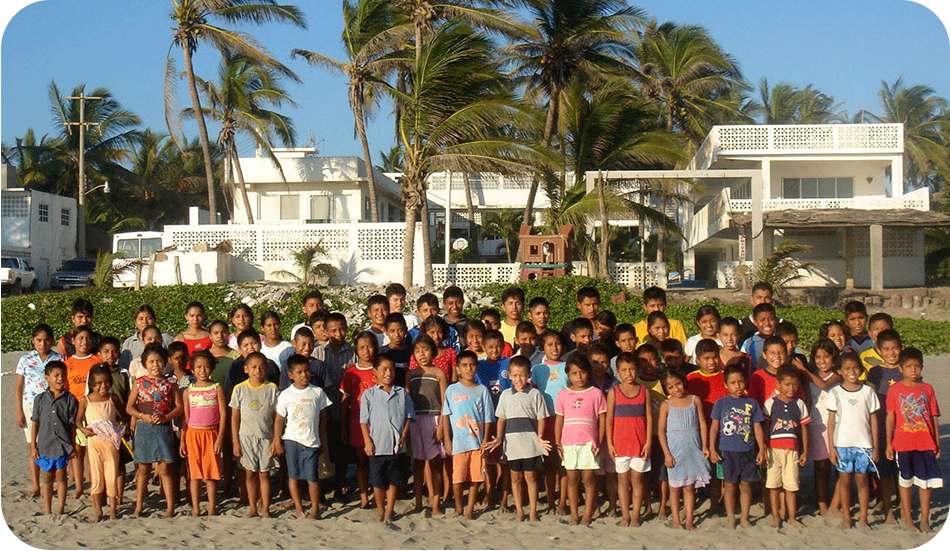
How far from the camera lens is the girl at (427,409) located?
6281 millimetres

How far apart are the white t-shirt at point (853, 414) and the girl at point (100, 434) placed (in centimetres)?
507

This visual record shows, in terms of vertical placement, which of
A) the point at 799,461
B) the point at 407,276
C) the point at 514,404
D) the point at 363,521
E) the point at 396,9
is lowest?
the point at 363,521

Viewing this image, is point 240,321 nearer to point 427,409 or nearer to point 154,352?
point 154,352

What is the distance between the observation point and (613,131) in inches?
832

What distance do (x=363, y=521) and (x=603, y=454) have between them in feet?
5.78

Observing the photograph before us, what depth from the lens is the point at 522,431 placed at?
6047 millimetres

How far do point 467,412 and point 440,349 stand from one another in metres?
0.76

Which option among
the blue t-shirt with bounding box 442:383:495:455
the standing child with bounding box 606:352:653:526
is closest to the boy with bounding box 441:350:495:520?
the blue t-shirt with bounding box 442:383:495:455

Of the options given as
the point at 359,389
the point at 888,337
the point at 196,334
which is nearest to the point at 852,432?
the point at 888,337

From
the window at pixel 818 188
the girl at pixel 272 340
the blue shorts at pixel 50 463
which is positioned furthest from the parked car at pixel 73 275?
the window at pixel 818 188

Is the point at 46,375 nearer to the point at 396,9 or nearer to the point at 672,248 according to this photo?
the point at 396,9

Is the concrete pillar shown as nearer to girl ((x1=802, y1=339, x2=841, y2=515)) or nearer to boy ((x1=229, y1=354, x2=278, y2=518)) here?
girl ((x1=802, y1=339, x2=841, y2=515))

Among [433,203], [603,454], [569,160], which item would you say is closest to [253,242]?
[569,160]

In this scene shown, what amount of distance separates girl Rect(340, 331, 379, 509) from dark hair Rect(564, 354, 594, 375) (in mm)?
1435
